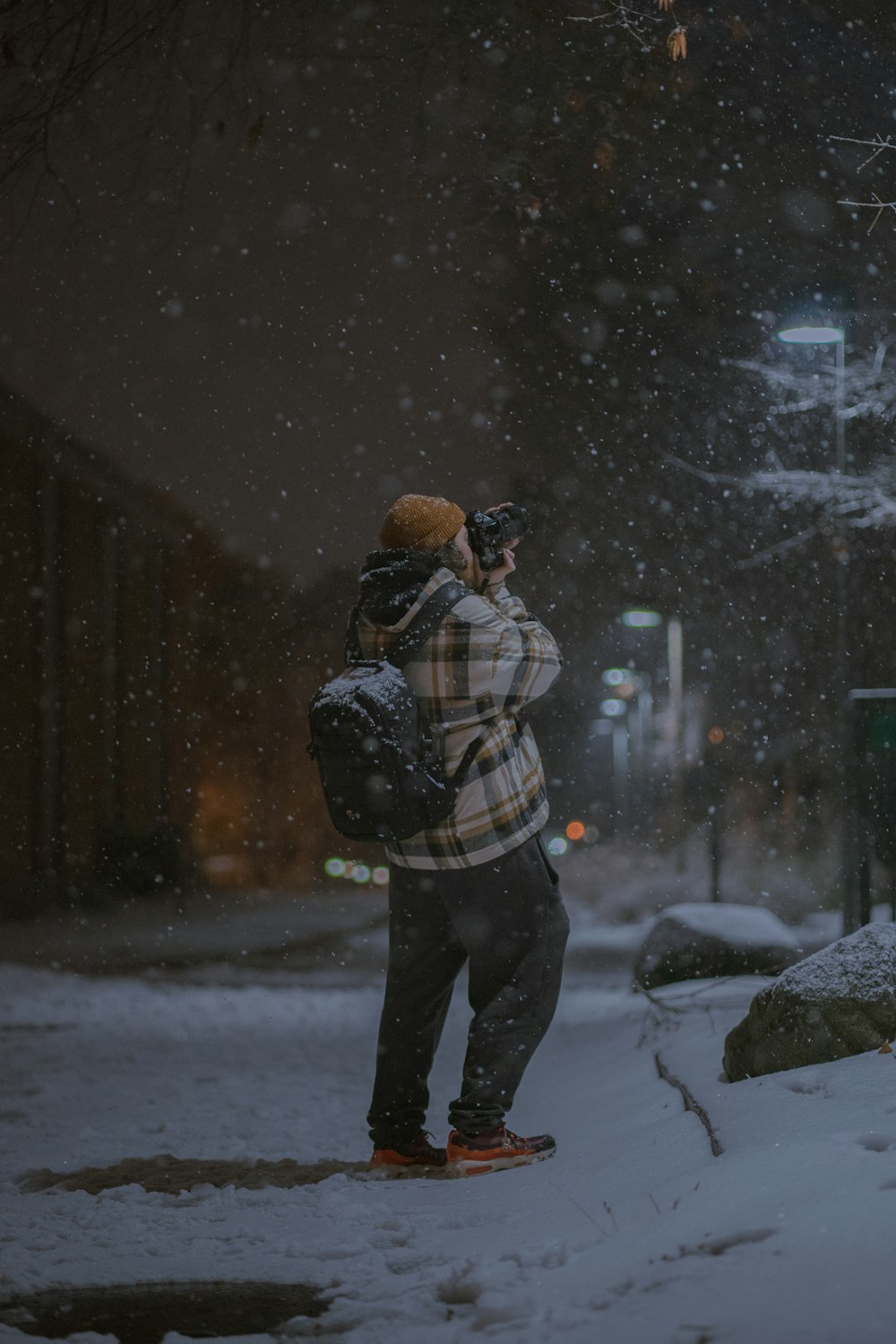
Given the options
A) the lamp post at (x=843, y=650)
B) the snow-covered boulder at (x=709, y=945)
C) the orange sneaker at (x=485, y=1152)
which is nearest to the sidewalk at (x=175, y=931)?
the snow-covered boulder at (x=709, y=945)

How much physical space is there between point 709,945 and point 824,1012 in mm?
3312

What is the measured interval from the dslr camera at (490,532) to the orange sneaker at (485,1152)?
5.08 ft

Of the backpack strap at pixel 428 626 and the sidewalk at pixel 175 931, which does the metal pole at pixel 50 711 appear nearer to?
the sidewalk at pixel 175 931

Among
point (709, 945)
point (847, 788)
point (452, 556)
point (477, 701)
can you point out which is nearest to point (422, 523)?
point (452, 556)

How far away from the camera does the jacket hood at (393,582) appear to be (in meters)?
3.14

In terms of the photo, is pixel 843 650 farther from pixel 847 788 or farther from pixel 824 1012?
pixel 824 1012

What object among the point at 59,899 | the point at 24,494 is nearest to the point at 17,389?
the point at 24,494

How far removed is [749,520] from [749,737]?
28.8 ft

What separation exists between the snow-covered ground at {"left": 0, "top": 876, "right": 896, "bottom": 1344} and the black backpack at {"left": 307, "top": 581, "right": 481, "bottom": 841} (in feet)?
3.09

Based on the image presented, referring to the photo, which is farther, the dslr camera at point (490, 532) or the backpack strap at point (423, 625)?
the dslr camera at point (490, 532)

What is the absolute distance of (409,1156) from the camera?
3.31 metres

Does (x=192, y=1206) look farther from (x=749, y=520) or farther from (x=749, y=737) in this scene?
(x=749, y=737)

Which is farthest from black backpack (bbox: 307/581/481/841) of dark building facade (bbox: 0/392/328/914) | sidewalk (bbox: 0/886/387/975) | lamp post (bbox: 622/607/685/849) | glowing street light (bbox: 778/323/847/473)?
lamp post (bbox: 622/607/685/849)

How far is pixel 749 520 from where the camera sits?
1407 cm
